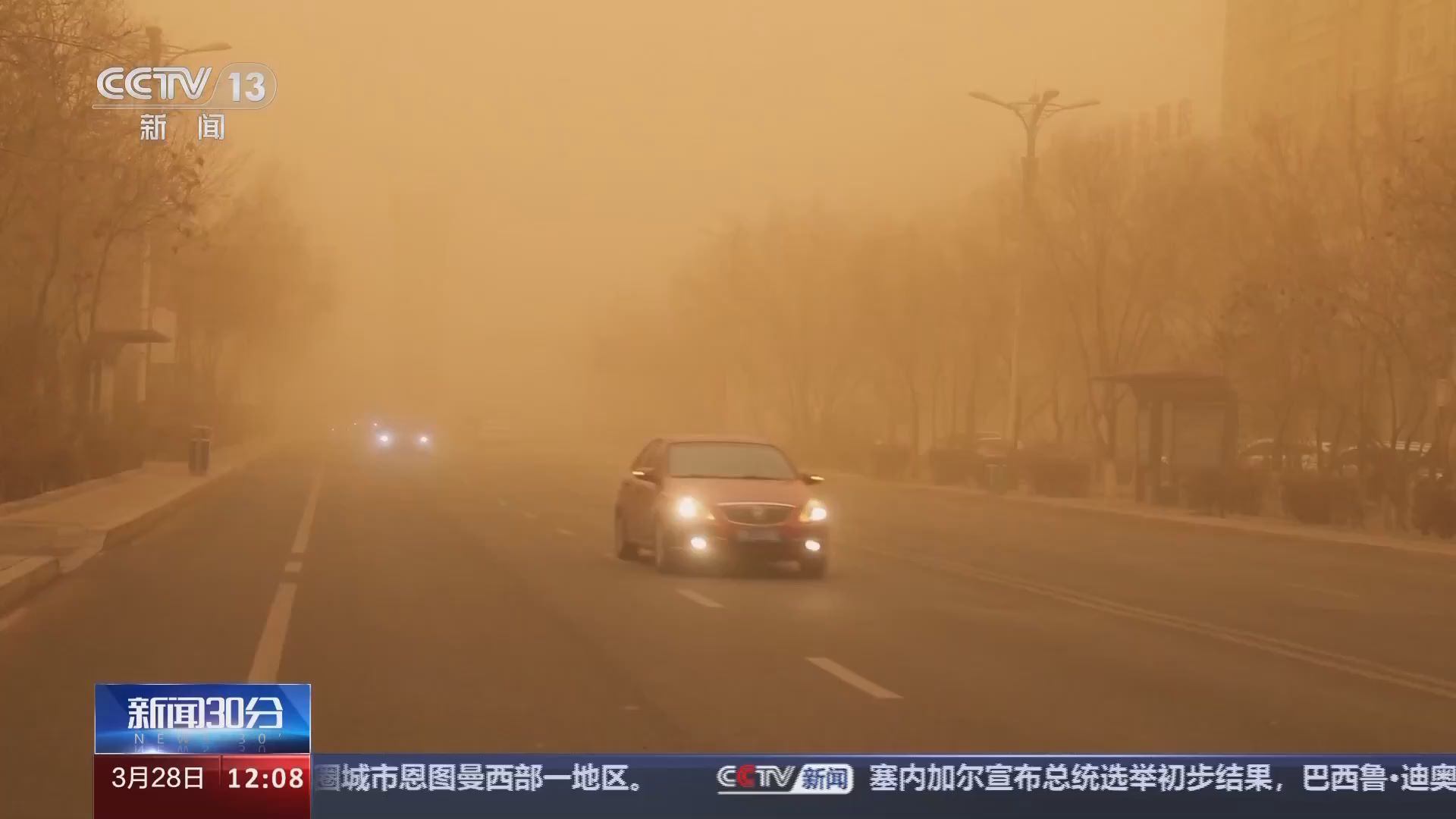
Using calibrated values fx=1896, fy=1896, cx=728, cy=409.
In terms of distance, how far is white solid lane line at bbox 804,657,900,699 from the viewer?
39.4ft

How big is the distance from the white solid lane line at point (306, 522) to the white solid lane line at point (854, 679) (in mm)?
11753

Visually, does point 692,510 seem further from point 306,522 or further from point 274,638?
point 306,522

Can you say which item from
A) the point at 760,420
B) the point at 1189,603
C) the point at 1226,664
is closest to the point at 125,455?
the point at 1189,603

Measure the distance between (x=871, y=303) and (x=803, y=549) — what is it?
51.9m

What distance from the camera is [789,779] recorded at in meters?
7.98

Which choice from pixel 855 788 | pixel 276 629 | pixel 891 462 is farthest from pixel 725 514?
pixel 891 462

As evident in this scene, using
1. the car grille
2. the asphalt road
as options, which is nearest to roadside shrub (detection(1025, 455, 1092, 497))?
the asphalt road

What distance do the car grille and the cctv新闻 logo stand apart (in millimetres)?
17468

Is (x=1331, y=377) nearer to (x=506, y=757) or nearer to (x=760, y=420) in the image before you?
(x=506, y=757)

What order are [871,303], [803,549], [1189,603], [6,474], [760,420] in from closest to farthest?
1. [1189,603]
2. [803,549]
3. [6,474]
4. [871,303]
5. [760,420]

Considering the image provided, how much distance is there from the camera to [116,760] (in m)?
6.76

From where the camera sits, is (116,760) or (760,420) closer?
(116,760)

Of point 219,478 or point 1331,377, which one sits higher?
point 1331,377

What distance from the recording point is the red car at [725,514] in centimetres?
2109
